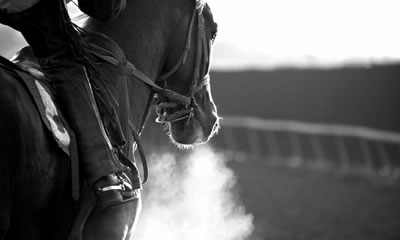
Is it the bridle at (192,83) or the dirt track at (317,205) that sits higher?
the bridle at (192,83)

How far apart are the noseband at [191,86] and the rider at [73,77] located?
2.92 feet

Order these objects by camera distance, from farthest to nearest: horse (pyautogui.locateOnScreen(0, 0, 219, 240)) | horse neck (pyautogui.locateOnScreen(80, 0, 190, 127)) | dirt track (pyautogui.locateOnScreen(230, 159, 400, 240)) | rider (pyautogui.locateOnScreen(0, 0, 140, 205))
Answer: dirt track (pyautogui.locateOnScreen(230, 159, 400, 240)) → horse neck (pyautogui.locateOnScreen(80, 0, 190, 127)) → rider (pyautogui.locateOnScreen(0, 0, 140, 205)) → horse (pyautogui.locateOnScreen(0, 0, 219, 240))

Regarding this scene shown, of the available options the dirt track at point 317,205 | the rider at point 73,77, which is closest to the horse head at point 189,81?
the rider at point 73,77

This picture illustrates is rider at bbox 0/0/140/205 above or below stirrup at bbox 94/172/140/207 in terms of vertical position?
above

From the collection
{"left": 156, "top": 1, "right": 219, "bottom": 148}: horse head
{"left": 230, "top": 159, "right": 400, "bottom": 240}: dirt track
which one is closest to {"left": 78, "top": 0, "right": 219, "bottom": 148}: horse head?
{"left": 156, "top": 1, "right": 219, "bottom": 148}: horse head

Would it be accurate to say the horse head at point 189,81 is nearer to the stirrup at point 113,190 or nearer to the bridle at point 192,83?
the bridle at point 192,83

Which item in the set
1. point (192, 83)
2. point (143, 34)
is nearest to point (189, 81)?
point (192, 83)

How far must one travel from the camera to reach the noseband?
589 cm

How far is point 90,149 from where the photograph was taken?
483 cm

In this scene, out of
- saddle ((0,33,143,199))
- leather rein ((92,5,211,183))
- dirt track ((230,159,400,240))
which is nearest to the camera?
saddle ((0,33,143,199))

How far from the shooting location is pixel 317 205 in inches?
560

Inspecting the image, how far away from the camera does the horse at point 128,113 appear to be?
4.38 meters

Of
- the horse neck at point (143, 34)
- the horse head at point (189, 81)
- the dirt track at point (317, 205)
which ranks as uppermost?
the horse neck at point (143, 34)

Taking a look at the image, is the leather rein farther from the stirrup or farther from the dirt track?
the dirt track
